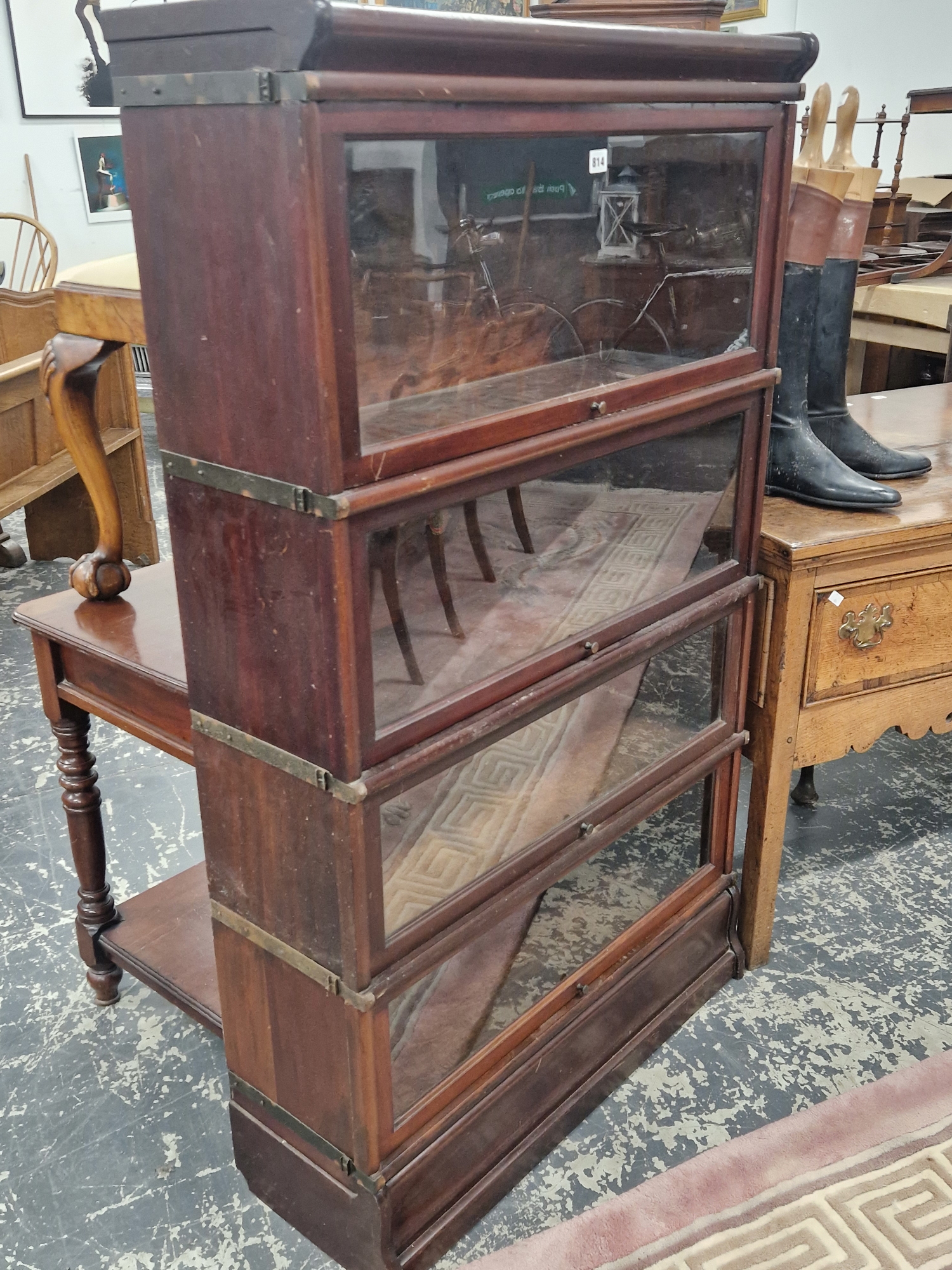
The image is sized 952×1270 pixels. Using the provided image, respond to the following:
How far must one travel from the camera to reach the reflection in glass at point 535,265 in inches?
41.9

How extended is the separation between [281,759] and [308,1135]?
1.85ft

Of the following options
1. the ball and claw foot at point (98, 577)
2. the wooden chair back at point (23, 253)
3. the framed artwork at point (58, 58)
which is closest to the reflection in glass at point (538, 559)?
the ball and claw foot at point (98, 577)

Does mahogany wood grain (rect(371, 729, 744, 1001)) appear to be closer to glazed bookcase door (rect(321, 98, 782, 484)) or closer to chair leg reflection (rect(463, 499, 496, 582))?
chair leg reflection (rect(463, 499, 496, 582))

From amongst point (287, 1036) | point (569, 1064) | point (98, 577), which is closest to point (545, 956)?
point (569, 1064)

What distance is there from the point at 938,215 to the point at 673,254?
342 centimetres

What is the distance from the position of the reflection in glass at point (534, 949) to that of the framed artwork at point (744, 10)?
14.9 feet

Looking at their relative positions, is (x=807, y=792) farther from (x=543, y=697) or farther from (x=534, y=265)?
(x=534, y=265)

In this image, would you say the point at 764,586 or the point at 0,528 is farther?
the point at 0,528

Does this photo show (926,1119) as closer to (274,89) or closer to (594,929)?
(594,929)

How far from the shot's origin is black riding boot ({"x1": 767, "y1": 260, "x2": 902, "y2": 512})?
1.72 metres

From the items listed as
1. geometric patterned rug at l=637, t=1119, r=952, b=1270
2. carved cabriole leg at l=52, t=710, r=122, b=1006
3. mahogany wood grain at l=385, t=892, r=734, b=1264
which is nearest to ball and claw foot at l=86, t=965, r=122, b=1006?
carved cabriole leg at l=52, t=710, r=122, b=1006

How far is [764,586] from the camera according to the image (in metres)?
1.75

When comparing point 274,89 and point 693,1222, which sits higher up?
point 274,89

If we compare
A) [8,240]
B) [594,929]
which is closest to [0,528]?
[8,240]
